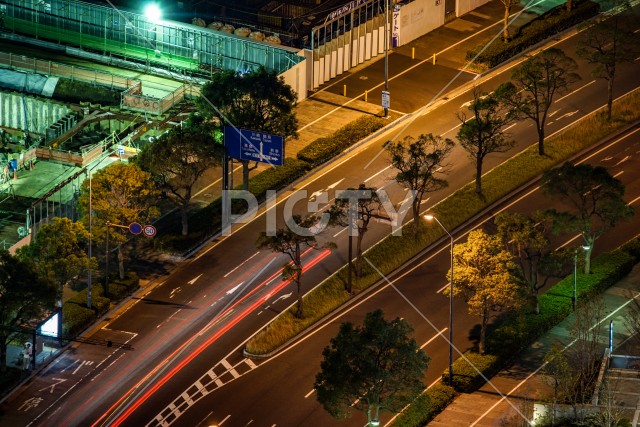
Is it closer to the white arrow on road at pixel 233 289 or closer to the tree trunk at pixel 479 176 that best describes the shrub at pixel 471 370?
the white arrow on road at pixel 233 289

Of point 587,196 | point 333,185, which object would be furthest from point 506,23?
point 587,196

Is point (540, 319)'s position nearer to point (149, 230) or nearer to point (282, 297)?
point (282, 297)

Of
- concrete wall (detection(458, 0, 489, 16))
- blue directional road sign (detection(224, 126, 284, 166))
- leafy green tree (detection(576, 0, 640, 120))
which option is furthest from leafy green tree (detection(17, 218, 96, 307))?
concrete wall (detection(458, 0, 489, 16))

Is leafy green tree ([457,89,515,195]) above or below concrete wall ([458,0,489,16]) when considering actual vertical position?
below

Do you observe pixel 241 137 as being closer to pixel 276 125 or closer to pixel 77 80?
pixel 276 125

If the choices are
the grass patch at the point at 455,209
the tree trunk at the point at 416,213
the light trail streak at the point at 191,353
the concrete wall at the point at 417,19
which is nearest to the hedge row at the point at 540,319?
the grass patch at the point at 455,209

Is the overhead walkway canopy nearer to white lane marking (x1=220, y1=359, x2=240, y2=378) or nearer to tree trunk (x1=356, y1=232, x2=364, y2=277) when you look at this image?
tree trunk (x1=356, y1=232, x2=364, y2=277)

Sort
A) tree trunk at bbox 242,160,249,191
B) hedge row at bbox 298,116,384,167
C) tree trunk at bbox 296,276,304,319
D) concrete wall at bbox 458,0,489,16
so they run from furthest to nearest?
concrete wall at bbox 458,0,489,16 → hedge row at bbox 298,116,384,167 → tree trunk at bbox 242,160,249,191 → tree trunk at bbox 296,276,304,319
